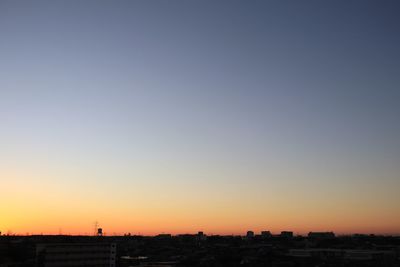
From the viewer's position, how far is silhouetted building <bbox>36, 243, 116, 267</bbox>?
151 ft

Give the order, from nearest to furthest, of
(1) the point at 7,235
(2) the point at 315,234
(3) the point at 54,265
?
(3) the point at 54,265 → (1) the point at 7,235 → (2) the point at 315,234

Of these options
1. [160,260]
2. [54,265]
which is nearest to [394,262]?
[160,260]

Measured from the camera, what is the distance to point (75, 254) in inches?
1919

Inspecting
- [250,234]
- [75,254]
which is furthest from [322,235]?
[75,254]

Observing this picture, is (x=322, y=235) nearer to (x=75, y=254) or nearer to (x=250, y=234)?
(x=250, y=234)

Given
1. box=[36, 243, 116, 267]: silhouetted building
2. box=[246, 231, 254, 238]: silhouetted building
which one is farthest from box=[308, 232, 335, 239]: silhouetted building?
box=[36, 243, 116, 267]: silhouetted building

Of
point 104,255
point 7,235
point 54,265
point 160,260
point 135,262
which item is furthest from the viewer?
point 7,235

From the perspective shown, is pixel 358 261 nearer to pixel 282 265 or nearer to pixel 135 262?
pixel 282 265

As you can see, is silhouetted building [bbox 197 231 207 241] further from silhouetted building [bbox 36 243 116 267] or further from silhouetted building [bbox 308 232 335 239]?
silhouetted building [bbox 36 243 116 267]

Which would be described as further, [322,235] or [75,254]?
[322,235]

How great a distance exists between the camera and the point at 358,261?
54.8 meters

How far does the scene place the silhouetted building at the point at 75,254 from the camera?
1810 inches

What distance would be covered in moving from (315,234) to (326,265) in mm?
95149

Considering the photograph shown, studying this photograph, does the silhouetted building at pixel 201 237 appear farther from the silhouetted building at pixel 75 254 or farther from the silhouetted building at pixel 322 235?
the silhouetted building at pixel 75 254
